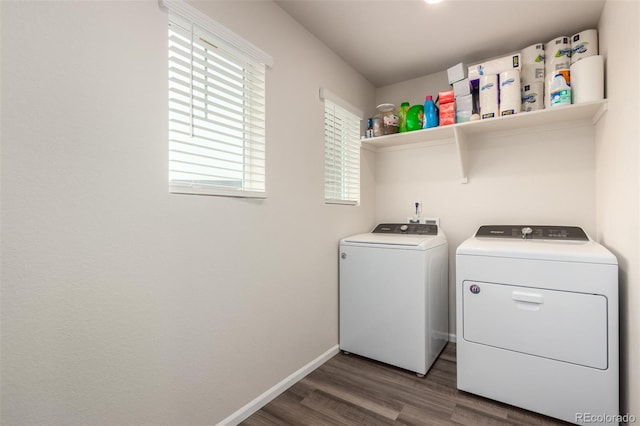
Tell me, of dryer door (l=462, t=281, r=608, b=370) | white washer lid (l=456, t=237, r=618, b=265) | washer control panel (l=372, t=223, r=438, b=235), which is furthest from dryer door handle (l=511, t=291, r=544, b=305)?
washer control panel (l=372, t=223, r=438, b=235)

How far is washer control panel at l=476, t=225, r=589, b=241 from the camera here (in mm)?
1902

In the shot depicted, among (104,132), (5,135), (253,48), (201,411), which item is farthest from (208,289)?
(253,48)

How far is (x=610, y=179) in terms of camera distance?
1.65 m

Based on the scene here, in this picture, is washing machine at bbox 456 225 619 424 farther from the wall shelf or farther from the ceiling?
the ceiling

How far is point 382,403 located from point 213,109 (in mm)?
1872

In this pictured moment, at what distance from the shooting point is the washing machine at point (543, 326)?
4.81ft

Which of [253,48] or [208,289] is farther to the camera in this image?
[253,48]

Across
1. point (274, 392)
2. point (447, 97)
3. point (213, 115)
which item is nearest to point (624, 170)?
point (447, 97)

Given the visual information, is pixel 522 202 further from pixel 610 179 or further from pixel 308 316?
pixel 308 316

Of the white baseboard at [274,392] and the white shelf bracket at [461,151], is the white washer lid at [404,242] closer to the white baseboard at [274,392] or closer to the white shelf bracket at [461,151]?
the white shelf bracket at [461,151]

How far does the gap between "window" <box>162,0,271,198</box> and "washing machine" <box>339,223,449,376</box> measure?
98 centimetres

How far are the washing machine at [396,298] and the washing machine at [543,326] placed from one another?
255 mm

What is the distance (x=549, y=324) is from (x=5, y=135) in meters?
2.37

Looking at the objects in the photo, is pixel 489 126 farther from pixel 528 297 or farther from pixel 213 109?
pixel 213 109
